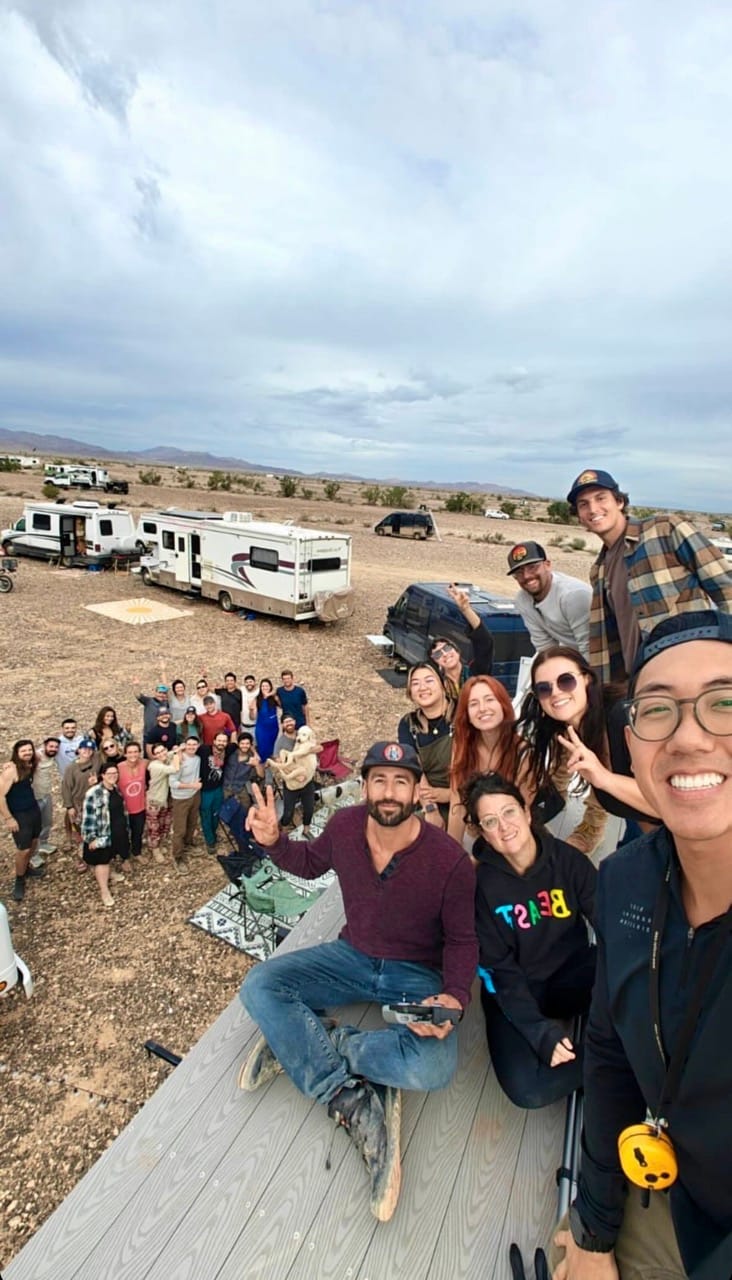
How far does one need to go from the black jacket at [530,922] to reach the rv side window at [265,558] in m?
14.0

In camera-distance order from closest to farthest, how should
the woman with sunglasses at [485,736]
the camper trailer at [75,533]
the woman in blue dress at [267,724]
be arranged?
1. the woman with sunglasses at [485,736]
2. the woman in blue dress at [267,724]
3. the camper trailer at [75,533]

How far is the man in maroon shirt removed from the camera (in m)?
2.37

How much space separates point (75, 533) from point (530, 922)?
23.5 meters

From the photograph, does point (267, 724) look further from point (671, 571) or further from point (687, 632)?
point (687, 632)

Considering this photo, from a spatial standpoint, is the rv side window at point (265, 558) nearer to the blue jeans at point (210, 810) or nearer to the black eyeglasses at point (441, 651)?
the blue jeans at point (210, 810)

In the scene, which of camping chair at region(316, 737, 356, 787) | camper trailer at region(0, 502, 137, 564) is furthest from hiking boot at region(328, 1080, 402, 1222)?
camper trailer at region(0, 502, 137, 564)

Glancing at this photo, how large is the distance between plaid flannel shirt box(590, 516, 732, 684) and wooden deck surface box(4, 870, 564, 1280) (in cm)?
242

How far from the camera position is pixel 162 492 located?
53344 millimetres

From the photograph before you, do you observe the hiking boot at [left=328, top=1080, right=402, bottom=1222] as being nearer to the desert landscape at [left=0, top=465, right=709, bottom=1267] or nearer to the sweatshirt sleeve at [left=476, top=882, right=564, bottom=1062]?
the sweatshirt sleeve at [left=476, top=882, right=564, bottom=1062]

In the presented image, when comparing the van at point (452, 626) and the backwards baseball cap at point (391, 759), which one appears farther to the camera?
the van at point (452, 626)

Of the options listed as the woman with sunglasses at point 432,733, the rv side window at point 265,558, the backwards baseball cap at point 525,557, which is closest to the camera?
the backwards baseball cap at point 525,557

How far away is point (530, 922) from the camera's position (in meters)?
2.60

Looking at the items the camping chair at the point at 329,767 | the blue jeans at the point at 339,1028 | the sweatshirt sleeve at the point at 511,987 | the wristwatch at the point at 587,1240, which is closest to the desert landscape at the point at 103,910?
the camping chair at the point at 329,767

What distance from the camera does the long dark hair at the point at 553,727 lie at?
3.23 metres
